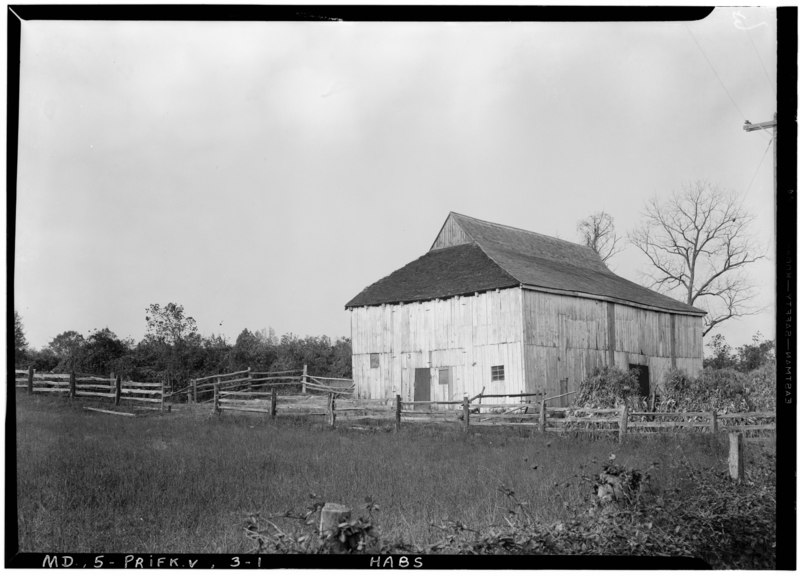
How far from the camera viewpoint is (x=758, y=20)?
5.68 m

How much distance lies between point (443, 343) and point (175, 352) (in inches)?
319

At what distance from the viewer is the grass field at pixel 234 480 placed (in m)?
5.96

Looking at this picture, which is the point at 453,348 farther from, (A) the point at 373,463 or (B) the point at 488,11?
(B) the point at 488,11

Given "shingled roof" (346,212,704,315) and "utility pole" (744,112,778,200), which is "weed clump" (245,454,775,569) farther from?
"shingled roof" (346,212,704,315)

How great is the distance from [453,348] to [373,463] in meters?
10.8

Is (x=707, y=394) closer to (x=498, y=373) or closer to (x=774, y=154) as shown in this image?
(x=498, y=373)

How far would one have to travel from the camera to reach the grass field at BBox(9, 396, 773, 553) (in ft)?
19.5

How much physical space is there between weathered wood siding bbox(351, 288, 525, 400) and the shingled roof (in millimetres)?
386

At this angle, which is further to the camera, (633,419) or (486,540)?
(633,419)

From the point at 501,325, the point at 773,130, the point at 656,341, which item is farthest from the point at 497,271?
the point at 773,130

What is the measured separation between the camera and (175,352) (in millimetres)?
17234

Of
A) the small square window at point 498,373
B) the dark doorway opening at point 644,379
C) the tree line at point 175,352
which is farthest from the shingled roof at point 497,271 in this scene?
the tree line at point 175,352

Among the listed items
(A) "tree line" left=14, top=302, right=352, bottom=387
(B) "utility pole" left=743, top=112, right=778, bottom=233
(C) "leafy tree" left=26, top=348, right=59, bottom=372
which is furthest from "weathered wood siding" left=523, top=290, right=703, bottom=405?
(C) "leafy tree" left=26, top=348, right=59, bottom=372

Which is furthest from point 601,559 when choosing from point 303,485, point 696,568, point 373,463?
point 373,463
